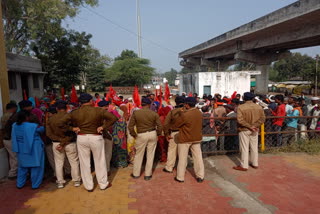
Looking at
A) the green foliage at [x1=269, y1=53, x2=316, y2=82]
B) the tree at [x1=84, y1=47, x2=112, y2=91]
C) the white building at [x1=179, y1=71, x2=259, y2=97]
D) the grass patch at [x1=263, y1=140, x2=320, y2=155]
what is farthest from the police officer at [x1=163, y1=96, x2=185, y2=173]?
the green foliage at [x1=269, y1=53, x2=316, y2=82]

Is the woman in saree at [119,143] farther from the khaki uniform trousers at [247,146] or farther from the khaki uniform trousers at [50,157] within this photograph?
the khaki uniform trousers at [247,146]

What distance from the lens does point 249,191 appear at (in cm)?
397

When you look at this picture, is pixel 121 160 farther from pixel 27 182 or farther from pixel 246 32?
pixel 246 32

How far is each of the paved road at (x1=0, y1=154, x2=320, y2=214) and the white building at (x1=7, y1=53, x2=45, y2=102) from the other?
10403mm

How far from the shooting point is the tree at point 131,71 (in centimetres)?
3647

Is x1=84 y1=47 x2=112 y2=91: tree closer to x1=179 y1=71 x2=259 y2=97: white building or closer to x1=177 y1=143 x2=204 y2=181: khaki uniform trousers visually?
x1=179 y1=71 x2=259 y2=97: white building

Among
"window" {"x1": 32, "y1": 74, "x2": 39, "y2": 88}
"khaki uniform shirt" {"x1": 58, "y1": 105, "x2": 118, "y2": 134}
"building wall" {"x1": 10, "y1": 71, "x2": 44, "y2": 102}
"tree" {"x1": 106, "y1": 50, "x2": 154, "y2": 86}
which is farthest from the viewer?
"tree" {"x1": 106, "y1": 50, "x2": 154, "y2": 86}

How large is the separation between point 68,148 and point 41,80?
1467 centimetres

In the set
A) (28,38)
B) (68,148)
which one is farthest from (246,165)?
(28,38)

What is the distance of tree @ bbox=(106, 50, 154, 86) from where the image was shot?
36469mm

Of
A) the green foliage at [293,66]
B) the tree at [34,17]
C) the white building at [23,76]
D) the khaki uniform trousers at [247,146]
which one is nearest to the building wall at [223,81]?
the tree at [34,17]

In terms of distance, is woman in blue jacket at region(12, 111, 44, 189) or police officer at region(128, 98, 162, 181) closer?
woman in blue jacket at region(12, 111, 44, 189)

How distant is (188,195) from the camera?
3.85 meters

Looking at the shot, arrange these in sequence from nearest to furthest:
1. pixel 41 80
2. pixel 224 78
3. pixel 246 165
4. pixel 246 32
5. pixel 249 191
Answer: pixel 249 191 < pixel 246 165 < pixel 246 32 < pixel 41 80 < pixel 224 78
